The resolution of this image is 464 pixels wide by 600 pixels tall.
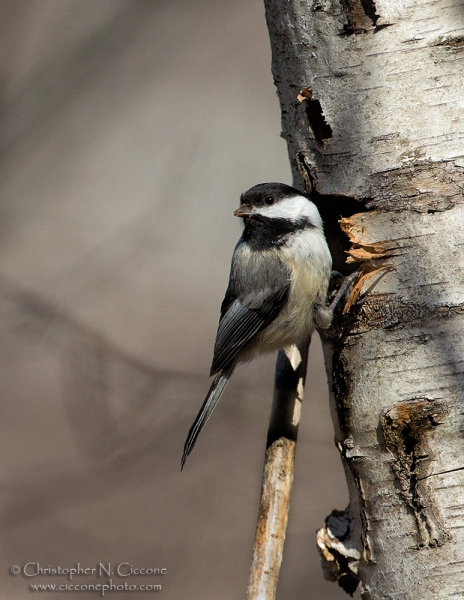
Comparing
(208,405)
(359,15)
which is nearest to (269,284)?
(208,405)

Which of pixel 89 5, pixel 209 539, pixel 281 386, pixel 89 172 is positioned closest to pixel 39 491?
pixel 209 539

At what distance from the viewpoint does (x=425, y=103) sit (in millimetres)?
1295

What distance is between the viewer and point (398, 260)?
4.45ft

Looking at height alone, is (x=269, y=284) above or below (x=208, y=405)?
above

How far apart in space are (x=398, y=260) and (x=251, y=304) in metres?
0.74

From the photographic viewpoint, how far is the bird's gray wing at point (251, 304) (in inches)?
78.7

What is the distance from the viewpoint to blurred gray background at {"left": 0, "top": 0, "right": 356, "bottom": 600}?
7.59ft

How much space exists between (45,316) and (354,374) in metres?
1.30

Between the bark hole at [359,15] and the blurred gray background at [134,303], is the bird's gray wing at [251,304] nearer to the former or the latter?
the blurred gray background at [134,303]

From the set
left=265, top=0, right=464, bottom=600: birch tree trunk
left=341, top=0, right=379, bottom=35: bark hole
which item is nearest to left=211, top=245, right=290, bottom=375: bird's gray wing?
left=265, top=0, right=464, bottom=600: birch tree trunk

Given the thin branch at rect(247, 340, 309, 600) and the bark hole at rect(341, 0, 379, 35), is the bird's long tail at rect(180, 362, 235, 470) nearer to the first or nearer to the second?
the thin branch at rect(247, 340, 309, 600)

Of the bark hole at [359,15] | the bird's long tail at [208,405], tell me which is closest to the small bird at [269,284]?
the bird's long tail at [208,405]

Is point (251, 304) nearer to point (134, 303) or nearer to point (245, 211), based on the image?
point (245, 211)

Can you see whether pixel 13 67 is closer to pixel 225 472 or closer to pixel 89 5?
pixel 89 5
